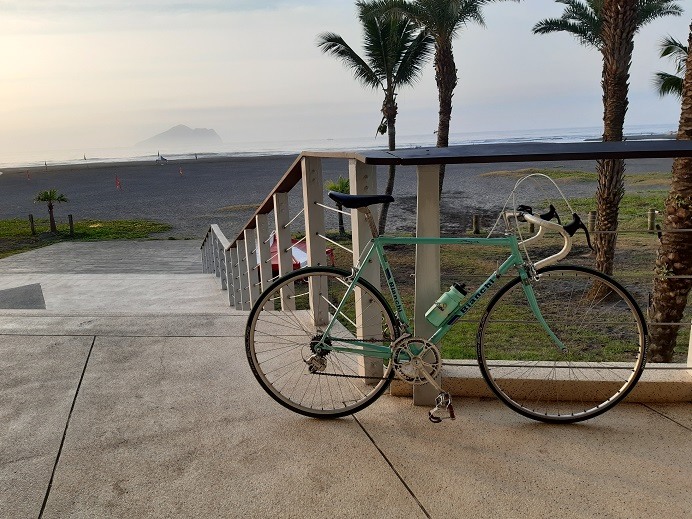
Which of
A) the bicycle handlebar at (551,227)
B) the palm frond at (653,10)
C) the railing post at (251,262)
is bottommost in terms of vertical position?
the railing post at (251,262)

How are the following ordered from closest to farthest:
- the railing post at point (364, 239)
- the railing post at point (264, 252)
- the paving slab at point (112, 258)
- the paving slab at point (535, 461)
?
the paving slab at point (535, 461) → the railing post at point (364, 239) → the railing post at point (264, 252) → the paving slab at point (112, 258)

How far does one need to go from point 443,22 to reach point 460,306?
21.5 m

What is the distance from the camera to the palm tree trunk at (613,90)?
13.1 meters

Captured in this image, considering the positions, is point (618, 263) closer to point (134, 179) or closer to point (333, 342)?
point (333, 342)

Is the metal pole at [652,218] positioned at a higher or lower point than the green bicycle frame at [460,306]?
lower

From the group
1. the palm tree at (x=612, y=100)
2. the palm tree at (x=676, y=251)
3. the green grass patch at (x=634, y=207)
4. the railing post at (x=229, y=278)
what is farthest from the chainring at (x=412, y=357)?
the green grass patch at (x=634, y=207)

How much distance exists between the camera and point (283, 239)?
5.57 metres

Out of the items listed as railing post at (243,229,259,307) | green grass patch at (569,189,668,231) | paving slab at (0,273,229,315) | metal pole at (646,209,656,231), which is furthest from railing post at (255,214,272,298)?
green grass patch at (569,189,668,231)

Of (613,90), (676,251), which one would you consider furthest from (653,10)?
(676,251)

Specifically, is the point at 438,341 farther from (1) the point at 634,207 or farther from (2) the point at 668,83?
(1) the point at 634,207

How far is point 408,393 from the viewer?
3646 millimetres

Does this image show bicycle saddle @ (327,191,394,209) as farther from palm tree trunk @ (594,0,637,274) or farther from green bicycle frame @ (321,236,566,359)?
palm tree trunk @ (594,0,637,274)

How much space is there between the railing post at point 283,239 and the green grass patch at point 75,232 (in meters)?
22.7

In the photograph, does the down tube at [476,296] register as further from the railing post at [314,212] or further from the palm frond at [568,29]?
the palm frond at [568,29]
